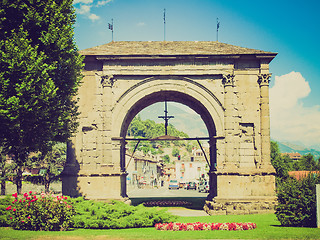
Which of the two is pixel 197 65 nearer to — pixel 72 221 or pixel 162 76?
pixel 162 76

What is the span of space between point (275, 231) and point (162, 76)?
12.8 metres

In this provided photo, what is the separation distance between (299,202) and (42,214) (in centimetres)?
1033

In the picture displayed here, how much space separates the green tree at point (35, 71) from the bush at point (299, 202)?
11.0 metres

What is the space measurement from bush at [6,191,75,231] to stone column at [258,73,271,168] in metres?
12.9

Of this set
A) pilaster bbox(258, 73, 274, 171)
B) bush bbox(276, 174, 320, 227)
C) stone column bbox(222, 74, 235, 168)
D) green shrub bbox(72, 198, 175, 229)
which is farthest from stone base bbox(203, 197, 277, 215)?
green shrub bbox(72, 198, 175, 229)

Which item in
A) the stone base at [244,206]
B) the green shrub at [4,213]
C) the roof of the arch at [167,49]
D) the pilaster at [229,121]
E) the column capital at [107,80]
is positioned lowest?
the stone base at [244,206]

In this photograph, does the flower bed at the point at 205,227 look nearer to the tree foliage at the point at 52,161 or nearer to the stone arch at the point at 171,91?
the stone arch at the point at 171,91

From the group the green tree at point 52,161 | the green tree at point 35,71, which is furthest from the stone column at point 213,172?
the green tree at point 52,161

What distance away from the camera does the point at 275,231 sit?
44.9 feet

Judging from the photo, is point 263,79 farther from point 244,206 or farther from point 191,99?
point 244,206

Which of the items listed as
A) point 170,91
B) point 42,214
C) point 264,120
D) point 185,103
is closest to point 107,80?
point 170,91

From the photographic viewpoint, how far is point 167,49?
2436 cm

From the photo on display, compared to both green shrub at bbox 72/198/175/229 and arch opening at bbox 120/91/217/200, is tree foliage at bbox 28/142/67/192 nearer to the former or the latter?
arch opening at bbox 120/91/217/200

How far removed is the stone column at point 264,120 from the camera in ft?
74.0
